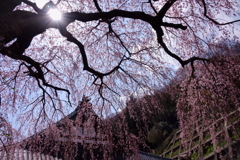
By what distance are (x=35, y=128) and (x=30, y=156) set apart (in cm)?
104

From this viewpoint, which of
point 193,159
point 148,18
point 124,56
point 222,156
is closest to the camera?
point 148,18

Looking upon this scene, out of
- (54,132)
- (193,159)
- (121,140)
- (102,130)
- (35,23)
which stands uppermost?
A: (35,23)

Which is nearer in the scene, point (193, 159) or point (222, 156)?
point (222, 156)

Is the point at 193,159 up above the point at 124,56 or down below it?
below

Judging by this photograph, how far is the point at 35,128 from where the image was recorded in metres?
4.67

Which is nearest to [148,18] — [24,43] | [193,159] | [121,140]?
[24,43]

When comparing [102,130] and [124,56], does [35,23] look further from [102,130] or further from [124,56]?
[102,130]

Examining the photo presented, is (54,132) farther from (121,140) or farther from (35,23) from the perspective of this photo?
(35,23)

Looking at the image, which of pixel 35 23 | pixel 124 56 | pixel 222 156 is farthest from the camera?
pixel 222 156

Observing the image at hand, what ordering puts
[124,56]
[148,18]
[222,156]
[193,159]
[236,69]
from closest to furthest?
[148,18], [236,69], [124,56], [222,156], [193,159]

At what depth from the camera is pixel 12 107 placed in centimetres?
420

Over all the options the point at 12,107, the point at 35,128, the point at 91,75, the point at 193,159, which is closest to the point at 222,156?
the point at 193,159

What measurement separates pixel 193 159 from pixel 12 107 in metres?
8.17

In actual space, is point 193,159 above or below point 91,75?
below
